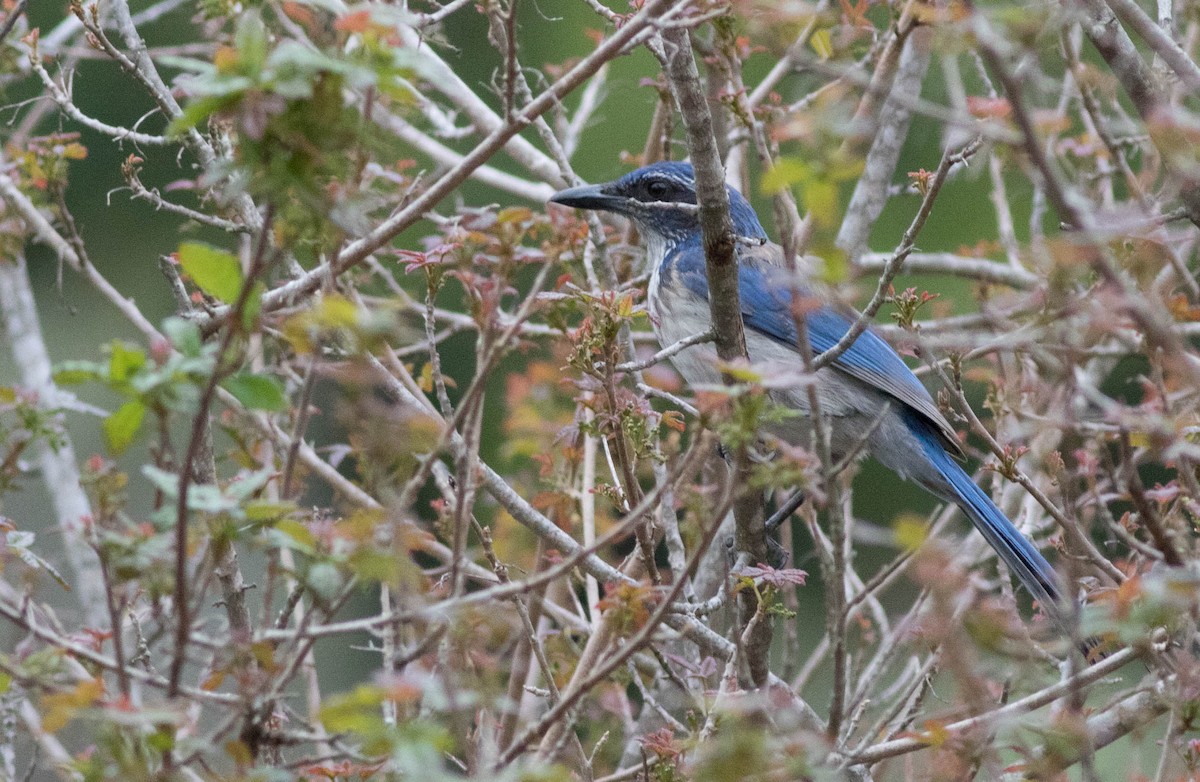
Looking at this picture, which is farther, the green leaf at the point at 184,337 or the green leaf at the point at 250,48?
the green leaf at the point at 184,337

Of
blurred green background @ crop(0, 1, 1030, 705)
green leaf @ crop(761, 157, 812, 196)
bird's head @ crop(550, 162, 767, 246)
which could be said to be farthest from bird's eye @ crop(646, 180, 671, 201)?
blurred green background @ crop(0, 1, 1030, 705)

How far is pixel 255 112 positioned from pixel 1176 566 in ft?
4.94

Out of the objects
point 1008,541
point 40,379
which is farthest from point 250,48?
point 40,379

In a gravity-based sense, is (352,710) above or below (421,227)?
above

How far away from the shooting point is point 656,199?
15.2 feet

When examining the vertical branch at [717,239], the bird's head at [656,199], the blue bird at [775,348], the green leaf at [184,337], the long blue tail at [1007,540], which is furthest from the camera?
the blue bird at [775,348]

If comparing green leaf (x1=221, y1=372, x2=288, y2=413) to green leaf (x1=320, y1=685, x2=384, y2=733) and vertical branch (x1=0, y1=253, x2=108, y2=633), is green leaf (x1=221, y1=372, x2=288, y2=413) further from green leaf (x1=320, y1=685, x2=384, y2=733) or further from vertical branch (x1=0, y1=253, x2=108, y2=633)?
vertical branch (x1=0, y1=253, x2=108, y2=633)

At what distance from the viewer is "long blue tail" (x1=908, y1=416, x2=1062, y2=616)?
395 cm

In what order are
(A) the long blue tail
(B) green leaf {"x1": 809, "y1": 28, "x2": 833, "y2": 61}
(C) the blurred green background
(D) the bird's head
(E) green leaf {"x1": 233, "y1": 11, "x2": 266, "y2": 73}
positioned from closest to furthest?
(E) green leaf {"x1": 233, "y1": 11, "x2": 266, "y2": 73} → (B) green leaf {"x1": 809, "y1": 28, "x2": 833, "y2": 61} → (A) the long blue tail → (D) the bird's head → (C) the blurred green background

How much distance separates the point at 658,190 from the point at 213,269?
9.95ft

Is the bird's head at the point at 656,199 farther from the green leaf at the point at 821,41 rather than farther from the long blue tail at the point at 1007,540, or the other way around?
the long blue tail at the point at 1007,540

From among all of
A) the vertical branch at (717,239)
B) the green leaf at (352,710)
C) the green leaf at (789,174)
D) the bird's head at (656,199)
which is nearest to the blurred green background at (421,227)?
the bird's head at (656,199)

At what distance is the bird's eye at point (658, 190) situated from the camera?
462 cm

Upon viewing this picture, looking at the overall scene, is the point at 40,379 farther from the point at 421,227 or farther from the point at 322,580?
the point at 421,227
